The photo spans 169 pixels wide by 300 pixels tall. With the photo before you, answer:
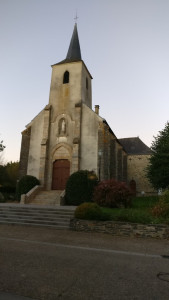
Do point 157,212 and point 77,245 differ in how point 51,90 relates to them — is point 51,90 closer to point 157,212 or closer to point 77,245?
point 157,212

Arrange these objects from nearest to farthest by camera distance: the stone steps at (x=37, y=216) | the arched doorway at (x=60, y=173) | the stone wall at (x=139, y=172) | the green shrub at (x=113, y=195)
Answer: the stone steps at (x=37, y=216) → the green shrub at (x=113, y=195) → the arched doorway at (x=60, y=173) → the stone wall at (x=139, y=172)

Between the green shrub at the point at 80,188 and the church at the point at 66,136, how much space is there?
1999mm

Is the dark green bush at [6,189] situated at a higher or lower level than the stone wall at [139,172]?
lower

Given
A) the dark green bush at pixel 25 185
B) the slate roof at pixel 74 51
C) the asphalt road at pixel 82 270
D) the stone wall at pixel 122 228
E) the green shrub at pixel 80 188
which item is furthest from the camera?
the slate roof at pixel 74 51

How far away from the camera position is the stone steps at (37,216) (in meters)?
10.0

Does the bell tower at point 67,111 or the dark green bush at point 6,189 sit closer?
the bell tower at point 67,111

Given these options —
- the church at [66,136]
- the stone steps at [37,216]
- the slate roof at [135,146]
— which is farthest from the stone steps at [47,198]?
the slate roof at [135,146]

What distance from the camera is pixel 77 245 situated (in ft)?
21.3

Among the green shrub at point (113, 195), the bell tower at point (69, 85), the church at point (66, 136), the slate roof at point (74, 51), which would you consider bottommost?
the green shrub at point (113, 195)

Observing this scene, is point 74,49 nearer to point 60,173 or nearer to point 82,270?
point 60,173

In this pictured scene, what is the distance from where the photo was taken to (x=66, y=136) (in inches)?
766

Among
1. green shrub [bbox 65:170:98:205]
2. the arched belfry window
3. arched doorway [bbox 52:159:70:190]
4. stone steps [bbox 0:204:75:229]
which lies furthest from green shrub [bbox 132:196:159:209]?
the arched belfry window

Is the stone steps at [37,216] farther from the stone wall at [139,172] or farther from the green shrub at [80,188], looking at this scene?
the stone wall at [139,172]

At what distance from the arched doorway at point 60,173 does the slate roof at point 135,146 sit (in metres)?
16.2
